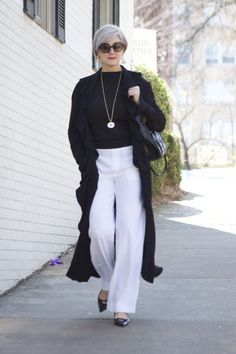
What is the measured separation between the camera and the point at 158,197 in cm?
1439

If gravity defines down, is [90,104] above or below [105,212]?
above

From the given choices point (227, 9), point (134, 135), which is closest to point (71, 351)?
point (134, 135)

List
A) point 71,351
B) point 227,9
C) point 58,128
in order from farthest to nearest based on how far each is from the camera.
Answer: point 227,9, point 58,128, point 71,351

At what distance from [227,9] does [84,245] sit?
1072 inches

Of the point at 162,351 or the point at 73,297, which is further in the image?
the point at 73,297

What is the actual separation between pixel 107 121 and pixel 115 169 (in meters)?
0.31

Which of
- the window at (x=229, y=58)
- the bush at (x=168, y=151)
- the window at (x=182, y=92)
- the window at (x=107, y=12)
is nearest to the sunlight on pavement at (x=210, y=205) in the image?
the bush at (x=168, y=151)

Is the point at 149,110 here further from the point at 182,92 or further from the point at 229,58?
the point at 229,58

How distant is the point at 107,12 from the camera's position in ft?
37.3

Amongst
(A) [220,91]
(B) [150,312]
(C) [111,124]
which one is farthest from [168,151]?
(A) [220,91]

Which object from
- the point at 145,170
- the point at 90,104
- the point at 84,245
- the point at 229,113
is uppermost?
the point at 229,113

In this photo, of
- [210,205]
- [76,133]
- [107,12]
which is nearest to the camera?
[76,133]

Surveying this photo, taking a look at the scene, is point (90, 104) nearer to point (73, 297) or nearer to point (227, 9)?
point (73, 297)

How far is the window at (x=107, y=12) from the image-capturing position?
1074 cm
